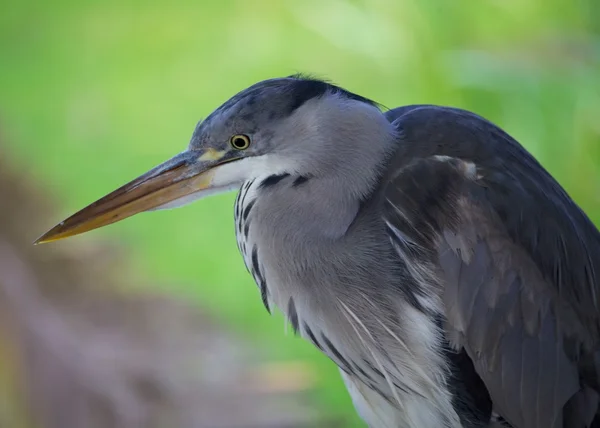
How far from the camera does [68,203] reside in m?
2.14

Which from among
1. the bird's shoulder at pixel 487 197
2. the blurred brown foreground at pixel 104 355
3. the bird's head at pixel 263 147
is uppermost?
the bird's head at pixel 263 147

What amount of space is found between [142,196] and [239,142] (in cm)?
16

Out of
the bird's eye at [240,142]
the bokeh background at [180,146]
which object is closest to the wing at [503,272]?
the bird's eye at [240,142]

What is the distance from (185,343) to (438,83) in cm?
96

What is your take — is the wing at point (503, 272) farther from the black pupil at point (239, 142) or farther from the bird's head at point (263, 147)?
the black pupil at point (239, 142)

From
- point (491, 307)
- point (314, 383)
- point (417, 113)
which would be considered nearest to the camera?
point (491, 307)

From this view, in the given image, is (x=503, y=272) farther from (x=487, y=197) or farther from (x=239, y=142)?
(x=239, y=142)

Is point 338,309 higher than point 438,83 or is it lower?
lower

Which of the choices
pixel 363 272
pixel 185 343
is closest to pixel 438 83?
pixel 185 343

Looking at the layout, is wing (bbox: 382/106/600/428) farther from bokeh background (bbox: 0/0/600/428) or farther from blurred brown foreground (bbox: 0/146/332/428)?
blurred brown foreground (bbox: 0/146/332/428)

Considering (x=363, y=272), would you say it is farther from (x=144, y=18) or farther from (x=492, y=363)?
(x=144, y=18)

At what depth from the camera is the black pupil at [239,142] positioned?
103 centimetres

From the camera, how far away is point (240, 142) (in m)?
1.03

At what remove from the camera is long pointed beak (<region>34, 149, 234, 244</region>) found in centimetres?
107
